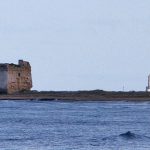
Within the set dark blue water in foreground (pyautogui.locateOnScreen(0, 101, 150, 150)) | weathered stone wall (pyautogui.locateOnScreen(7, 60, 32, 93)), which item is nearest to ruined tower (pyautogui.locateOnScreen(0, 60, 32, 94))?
weathered stone wall (pyautogui.locateOnScreen(7, 60, 32, 93))

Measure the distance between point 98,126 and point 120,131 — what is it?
5080 millimetres

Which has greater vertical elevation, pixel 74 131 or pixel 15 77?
pixel 15 77

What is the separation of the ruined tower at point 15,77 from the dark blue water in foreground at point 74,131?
38.1 meters

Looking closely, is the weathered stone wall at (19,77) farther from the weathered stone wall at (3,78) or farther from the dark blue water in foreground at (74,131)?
the dark blue water in foreground at (74,131)

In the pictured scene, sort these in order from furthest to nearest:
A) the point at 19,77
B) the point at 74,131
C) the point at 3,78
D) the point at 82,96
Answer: the point at 82,96 < the point at 19,77 < the point at 3,78 < the point at 74,131

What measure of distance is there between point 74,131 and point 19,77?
66.3 meters

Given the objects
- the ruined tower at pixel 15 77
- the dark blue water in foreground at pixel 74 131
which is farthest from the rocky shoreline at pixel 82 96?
the dark blue water in foreground at pixel 74 131

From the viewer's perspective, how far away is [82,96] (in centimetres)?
13600

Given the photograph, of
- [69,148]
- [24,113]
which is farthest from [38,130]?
[24,113]

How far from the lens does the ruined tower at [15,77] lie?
12825cm

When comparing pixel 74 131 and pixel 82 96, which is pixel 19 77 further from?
pixel 74 131

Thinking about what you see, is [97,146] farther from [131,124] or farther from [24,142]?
[131,124]

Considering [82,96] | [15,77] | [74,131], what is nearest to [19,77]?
[15,77]

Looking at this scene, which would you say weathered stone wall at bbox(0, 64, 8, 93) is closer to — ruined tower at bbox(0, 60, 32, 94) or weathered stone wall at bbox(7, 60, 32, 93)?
ruined tower at bbox(0, 60, 32, 94)
